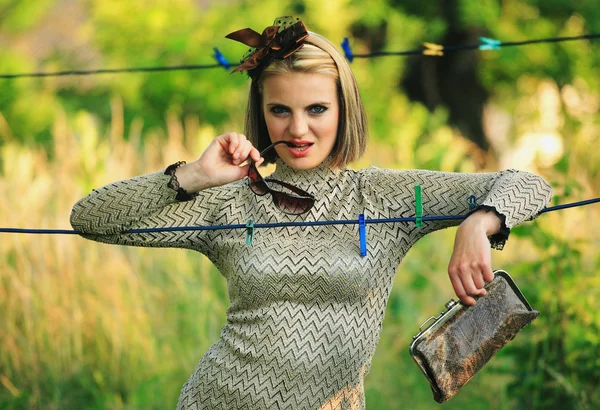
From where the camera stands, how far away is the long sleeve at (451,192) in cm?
235

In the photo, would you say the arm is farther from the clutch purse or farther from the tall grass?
the tall grass

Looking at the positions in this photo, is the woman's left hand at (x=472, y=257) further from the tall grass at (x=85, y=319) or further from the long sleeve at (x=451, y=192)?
the tall grass at (x=85, y=319)

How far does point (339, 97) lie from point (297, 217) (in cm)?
36

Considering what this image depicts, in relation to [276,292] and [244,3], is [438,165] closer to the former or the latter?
[276,292]

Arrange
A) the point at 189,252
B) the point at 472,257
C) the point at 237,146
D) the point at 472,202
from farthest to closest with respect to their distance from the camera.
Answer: the point at 189,252, the point at 472,202, the point at 237,146, the point at 472,257

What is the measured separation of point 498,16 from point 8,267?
22.5 ft

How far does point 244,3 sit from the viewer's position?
410 inches

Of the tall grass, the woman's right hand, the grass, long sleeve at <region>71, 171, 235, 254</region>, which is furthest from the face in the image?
the tall grass

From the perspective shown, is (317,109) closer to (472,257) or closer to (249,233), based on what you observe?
(249,233)

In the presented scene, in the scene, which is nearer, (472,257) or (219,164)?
(472,257)

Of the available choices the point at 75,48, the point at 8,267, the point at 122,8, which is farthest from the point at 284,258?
the point at 75,48

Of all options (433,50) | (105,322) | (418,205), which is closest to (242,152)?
(418,205)

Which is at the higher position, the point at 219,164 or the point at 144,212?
the point at 219,164

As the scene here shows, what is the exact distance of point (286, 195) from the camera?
2502mm
